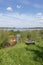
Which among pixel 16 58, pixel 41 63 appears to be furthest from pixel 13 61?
pixel 41 63

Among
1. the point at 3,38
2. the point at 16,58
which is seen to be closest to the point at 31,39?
the point at 3,38

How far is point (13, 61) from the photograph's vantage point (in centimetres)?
537

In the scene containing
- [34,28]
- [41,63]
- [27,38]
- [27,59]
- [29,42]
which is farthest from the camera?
[29,42]

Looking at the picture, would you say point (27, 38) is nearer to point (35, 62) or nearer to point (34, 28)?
point (34, 28)

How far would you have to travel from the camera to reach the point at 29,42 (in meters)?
8.75

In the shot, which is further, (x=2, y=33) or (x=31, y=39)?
(x=31, y=39)

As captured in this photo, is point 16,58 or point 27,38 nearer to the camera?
point 16,58

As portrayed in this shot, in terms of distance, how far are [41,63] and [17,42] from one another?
10.4 ft

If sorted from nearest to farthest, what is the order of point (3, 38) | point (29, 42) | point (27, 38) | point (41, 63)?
point (41, 63) → point (3, 38) → point (27, 38) → point (29, 42)

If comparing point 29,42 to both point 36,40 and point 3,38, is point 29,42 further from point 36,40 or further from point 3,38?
point 3,38

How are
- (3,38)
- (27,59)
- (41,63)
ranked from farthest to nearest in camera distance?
(3,38) → (27,59) → (41,63)

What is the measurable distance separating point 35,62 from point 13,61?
656 mm

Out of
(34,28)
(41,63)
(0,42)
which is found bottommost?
(41,63)

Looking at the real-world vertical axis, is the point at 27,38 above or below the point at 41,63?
above
